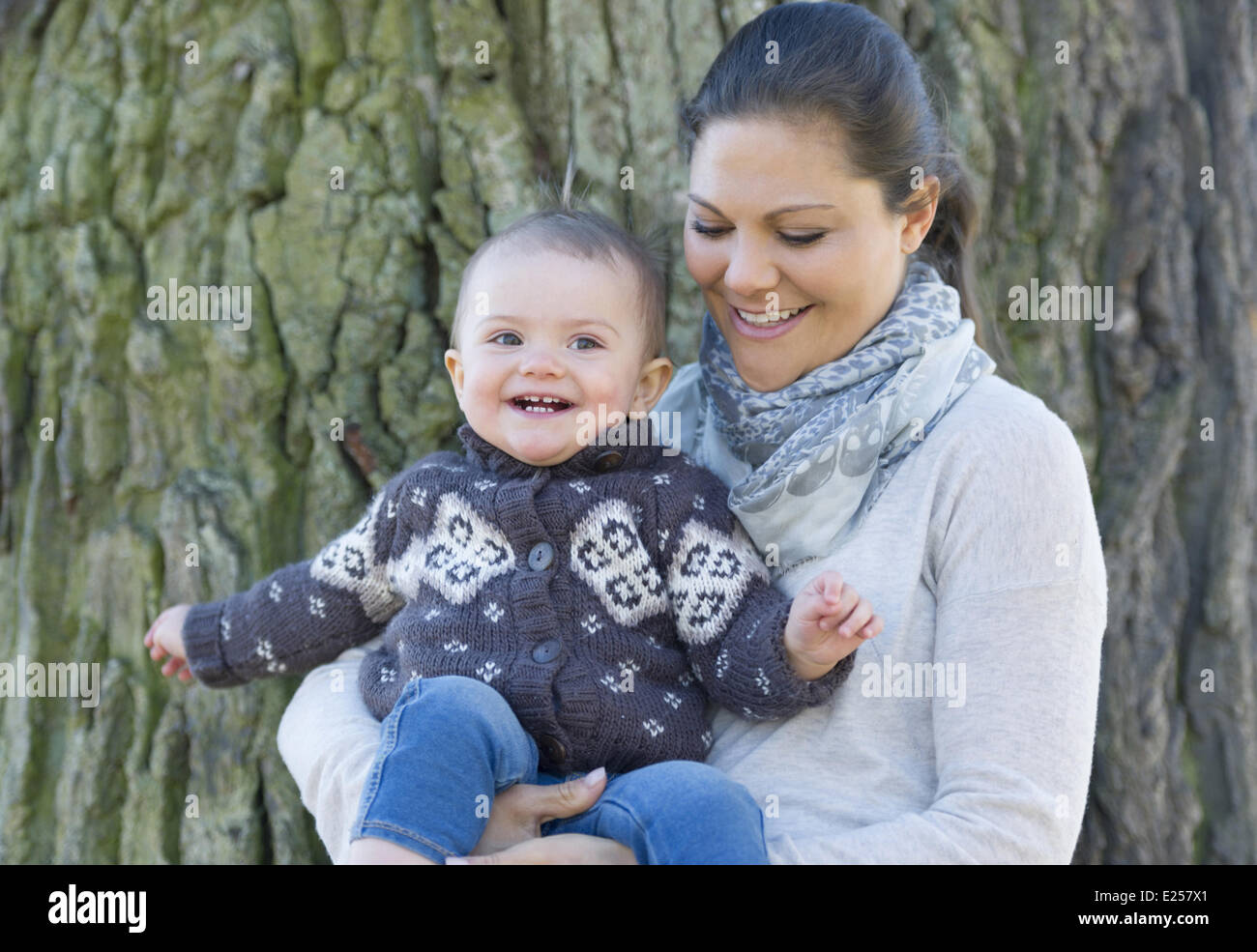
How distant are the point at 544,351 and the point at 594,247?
0.24 meters

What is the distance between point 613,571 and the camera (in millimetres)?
2195

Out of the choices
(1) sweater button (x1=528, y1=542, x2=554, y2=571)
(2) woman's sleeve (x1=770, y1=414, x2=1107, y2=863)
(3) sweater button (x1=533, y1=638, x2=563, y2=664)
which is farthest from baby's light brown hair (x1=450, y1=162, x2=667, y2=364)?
(2) woman's sleeve (x1=770, y1=414, x2=1107, y2=863)

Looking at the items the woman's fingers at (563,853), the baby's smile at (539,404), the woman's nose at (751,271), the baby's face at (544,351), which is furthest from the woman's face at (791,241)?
the woman's fingers at (563,853)

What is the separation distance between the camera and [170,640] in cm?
258

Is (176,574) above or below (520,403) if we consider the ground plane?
below

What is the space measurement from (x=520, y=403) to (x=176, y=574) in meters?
1.03

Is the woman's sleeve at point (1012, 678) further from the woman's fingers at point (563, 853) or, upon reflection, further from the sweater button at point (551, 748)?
the sweater button at point (551, 748)

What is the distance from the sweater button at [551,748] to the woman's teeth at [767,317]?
0.90m

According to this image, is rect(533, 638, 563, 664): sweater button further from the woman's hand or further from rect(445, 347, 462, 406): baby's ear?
rect(445, 347, 462, 406): baby's ear

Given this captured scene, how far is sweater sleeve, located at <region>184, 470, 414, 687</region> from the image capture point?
2430 mm

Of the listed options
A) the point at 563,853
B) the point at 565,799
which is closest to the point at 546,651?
the point at 565,799

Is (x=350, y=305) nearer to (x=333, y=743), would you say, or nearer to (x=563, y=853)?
(x=333, y=743)
